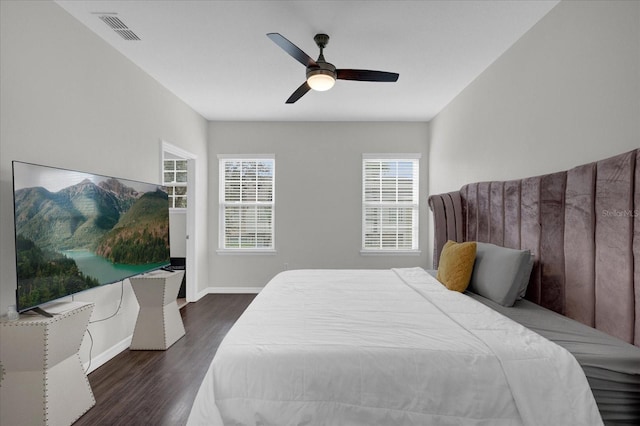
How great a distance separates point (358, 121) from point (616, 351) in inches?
166

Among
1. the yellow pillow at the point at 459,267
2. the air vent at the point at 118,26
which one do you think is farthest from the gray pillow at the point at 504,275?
the air vent at the point at 118,26

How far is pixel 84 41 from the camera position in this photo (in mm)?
2531

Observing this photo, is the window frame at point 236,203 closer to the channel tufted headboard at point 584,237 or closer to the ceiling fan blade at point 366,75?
the ceiling fan blade at point 366,75

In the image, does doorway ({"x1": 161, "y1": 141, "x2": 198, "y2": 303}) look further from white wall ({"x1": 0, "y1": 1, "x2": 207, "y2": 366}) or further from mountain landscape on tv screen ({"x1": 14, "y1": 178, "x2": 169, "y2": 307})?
mountain landscape on tv screen ({"x1": 14, "y1": 178, "x2": 169, "y2": 307})

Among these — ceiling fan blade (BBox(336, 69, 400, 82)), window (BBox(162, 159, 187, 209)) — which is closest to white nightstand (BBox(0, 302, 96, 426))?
ceiling fan blade (BBox(336, 69, 400, 82))

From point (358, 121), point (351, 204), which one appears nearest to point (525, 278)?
point (351, 204)

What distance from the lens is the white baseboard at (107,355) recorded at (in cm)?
260

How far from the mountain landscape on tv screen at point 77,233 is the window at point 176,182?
2.19 metres

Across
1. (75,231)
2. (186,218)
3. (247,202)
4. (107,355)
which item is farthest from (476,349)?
(186,218)

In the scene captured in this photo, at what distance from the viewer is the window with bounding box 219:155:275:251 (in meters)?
5.14

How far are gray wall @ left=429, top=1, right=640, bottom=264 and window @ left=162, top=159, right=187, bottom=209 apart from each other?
4278 mm

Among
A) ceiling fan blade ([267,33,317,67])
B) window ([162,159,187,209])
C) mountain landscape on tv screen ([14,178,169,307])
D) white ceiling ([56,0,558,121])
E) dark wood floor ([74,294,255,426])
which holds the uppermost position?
white ceiling ([56,0,558,121])

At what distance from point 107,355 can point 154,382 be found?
→ 0.69m

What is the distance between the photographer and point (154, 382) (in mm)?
2430
